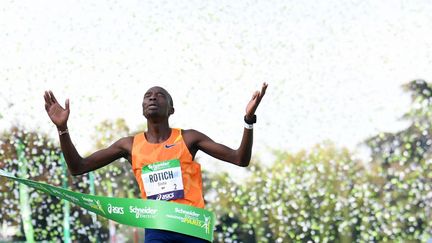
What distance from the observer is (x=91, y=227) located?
42.5ft

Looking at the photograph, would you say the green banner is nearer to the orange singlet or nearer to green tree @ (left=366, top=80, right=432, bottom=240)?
the orange singlet

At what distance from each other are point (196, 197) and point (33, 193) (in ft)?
31.2

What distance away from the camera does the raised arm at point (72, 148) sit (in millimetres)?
3928

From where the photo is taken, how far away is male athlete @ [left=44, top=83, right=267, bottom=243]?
383cm

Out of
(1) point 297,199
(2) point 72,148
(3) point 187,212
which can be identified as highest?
(1) point 297,199

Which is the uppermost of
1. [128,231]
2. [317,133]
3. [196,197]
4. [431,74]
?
[431,74]

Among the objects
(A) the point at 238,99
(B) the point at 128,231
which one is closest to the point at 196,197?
(A) the point at 238,99

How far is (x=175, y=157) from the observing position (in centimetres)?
387

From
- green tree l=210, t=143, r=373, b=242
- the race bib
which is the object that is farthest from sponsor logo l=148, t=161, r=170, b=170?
green tree l=210, t=143, r=373, b=242

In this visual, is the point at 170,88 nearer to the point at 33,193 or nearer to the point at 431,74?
the point at 33,193

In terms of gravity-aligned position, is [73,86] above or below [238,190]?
above

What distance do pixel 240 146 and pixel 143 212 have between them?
555mm

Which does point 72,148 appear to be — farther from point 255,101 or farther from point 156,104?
point 255,101

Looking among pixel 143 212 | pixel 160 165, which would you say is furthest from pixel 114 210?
pixel 160 165
